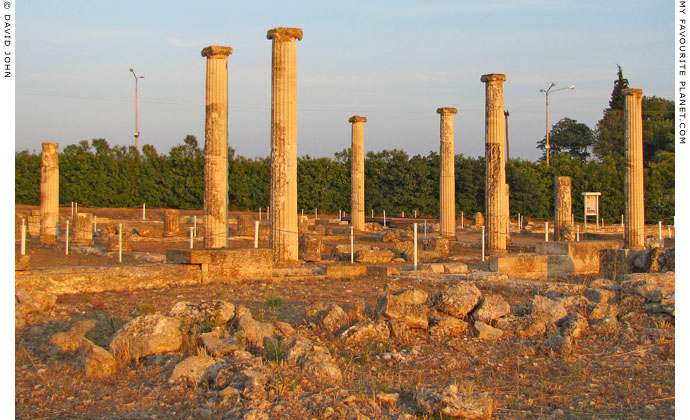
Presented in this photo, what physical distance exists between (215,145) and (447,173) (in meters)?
11.4

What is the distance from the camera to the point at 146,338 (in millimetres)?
6277

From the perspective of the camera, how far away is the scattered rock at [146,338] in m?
6.20

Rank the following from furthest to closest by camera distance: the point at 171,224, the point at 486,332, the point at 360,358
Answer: the point at 171,224 < the point at 486,332 < the point at 360,358

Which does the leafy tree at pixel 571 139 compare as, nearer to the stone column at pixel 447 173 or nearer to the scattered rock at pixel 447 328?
the stone column at pixel 447 173

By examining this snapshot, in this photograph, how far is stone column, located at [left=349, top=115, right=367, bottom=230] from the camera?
30312 millimetres

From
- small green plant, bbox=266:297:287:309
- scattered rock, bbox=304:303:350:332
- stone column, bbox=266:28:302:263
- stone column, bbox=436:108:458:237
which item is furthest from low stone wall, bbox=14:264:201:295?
stone column, bbox=436:108:458:237

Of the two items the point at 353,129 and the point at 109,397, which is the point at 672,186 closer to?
the point at 353,129

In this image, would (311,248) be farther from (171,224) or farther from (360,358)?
(360,358)

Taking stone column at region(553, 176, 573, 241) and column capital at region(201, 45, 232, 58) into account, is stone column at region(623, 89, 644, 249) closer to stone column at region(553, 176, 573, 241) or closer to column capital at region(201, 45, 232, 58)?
stone column at region(553, 176, 573, 241)

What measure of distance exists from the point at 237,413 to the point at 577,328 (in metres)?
4.40

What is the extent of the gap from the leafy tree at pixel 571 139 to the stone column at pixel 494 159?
153 feet

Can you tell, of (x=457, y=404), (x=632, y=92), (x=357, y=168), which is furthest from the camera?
(x=357, y=168)

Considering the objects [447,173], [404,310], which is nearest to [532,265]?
[404,310]

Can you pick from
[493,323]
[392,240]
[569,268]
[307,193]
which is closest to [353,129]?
[392,240]
